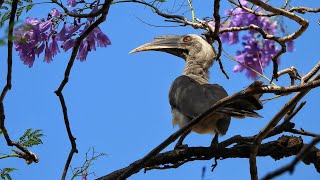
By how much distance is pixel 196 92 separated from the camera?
4750mm

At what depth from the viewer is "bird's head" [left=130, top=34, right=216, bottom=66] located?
562 cm

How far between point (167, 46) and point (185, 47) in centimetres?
23

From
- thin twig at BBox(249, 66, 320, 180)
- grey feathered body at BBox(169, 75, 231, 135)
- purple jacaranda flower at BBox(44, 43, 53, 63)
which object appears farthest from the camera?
grey feathered body at BBox(169, 75, 231, 135)

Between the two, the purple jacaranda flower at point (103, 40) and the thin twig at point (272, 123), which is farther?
the purple jacaranda flower at point (103, 40)

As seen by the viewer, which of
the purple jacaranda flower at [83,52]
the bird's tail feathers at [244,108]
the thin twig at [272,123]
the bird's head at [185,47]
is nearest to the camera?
the thin twig at [272,123]

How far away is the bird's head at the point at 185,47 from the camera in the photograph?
5625 millimetres

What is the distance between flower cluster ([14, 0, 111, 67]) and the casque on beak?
171 cm

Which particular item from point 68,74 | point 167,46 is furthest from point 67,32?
point 167,46

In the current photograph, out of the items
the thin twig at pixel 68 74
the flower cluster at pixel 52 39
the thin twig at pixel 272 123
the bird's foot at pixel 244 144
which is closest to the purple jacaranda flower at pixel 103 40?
the flower cluster at pixel 52 39

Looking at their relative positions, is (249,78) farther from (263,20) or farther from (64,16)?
(64,16)

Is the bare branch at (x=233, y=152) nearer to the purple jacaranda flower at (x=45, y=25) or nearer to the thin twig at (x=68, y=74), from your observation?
the thin twig at (x=68, y=74)

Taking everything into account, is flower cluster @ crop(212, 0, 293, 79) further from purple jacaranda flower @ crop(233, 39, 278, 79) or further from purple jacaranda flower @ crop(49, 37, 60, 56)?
purple jacaranda flower @ crop(49, 37, 60, 56)

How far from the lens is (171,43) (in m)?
5.93

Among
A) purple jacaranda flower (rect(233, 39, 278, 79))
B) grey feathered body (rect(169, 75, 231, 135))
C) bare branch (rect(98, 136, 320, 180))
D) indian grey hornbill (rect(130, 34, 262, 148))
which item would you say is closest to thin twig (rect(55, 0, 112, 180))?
bare branch (rect(98, 136, 320, 180))
